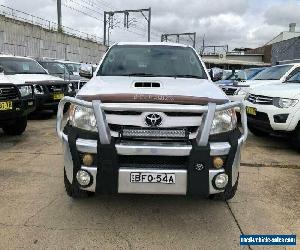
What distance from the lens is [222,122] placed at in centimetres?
311

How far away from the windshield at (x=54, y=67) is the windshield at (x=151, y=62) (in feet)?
25.7

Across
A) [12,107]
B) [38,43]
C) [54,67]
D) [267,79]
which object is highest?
[38,43]

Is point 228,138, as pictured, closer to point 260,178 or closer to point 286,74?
point 260,178

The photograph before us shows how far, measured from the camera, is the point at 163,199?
12.5ft

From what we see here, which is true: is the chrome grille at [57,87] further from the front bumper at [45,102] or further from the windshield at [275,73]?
the windshield at [275,73]

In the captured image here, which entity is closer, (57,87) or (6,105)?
(6,105)

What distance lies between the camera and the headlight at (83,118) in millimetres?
3038

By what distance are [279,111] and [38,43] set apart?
22335mm

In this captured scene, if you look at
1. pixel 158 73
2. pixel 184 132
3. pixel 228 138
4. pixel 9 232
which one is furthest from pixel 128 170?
pixel 158 73

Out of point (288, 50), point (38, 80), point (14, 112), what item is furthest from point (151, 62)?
point (288, 50)

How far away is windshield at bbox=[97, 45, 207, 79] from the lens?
4344mm

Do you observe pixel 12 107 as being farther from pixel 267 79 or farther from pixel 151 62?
pixel 267 79

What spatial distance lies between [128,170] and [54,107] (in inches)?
279

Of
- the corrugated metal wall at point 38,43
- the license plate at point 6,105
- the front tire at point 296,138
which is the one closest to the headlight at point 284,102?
the front tire at point 296,138
